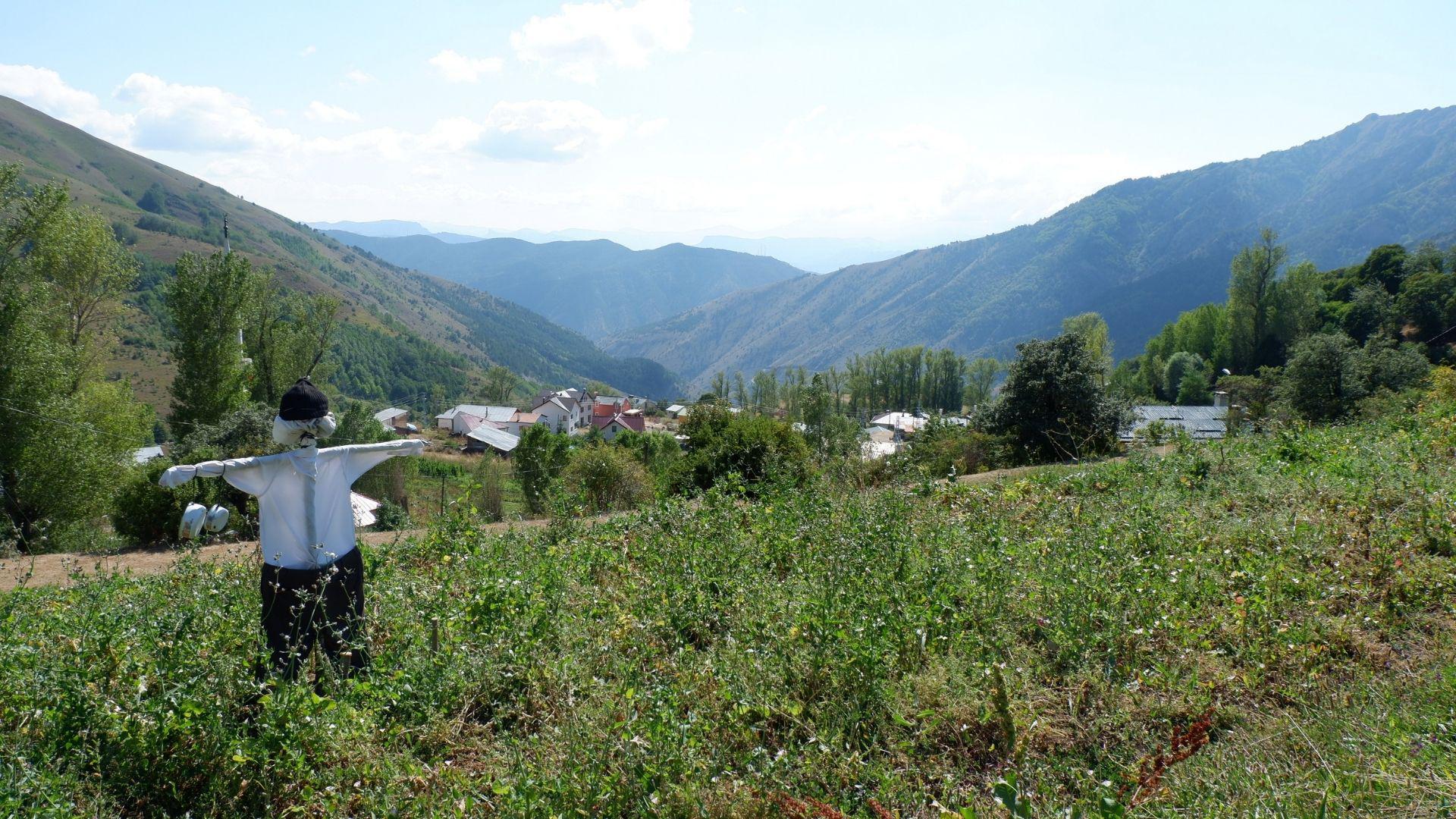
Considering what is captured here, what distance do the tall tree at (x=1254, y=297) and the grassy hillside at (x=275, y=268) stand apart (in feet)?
289

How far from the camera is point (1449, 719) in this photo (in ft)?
9.14

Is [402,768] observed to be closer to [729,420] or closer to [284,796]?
[284,796]

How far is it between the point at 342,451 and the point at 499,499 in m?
16.0

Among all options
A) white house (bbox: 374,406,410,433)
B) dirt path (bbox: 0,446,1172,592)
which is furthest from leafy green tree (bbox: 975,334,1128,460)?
white house (bbox: 374,406,410,433)

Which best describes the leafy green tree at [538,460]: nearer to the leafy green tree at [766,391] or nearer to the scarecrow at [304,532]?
the scarecrow at [304,532]

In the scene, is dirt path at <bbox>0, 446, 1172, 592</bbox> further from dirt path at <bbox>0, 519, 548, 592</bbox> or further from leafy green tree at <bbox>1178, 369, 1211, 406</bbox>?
leafy green tree at <bbox>1178, 369, 1211, 406</bbox>

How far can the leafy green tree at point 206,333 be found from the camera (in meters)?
23.8

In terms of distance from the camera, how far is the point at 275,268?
91500 millimetres

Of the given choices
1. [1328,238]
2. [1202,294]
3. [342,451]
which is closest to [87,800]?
[342,451]

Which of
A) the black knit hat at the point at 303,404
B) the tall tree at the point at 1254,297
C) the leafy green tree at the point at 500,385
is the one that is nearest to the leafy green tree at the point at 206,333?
the black knit hat at the point at 303,404

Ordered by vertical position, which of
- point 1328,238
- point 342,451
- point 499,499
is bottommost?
point 499,499

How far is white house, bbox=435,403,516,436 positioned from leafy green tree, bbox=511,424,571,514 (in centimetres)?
5179

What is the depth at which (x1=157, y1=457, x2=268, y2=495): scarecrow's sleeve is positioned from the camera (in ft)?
11.8

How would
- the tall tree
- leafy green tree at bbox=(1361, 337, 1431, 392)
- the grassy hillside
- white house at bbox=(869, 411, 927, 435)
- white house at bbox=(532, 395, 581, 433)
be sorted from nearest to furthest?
leafy green tree at bbox=(1361, 337, 1431, 392), the tall tree, white house at bbox=(869, 411, 927, 435), white house at bbox=(532, 395, 581, 433), the grassy hillside
